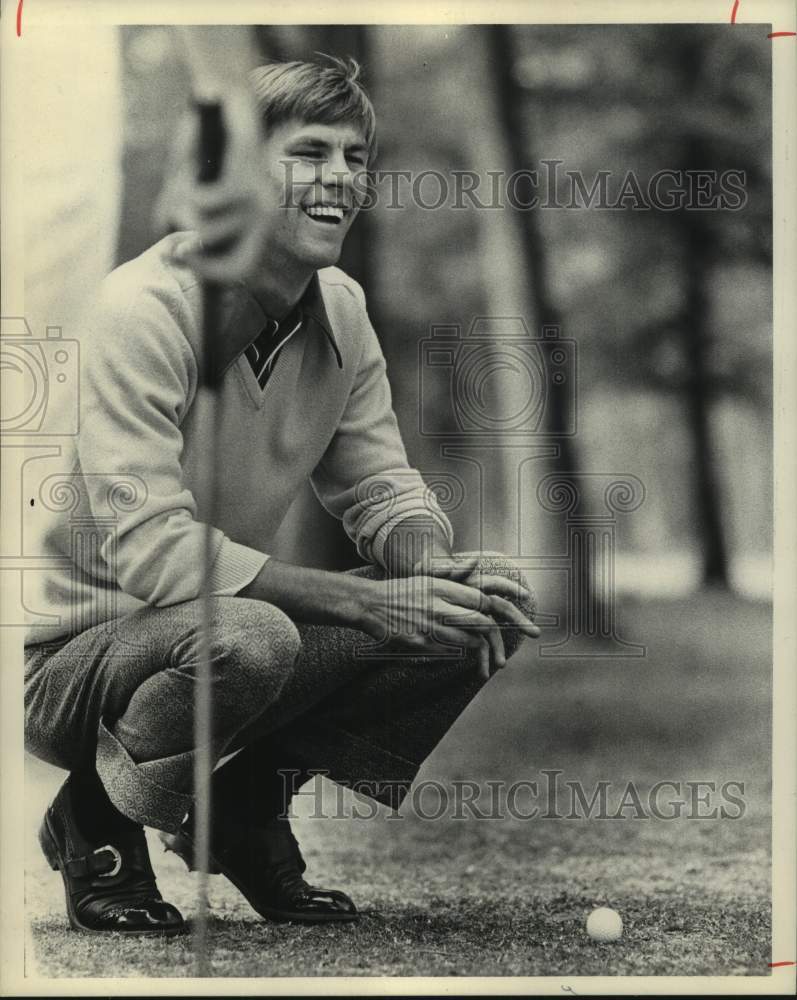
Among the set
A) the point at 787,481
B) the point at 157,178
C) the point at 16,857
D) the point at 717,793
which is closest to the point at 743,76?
the point at 787,481

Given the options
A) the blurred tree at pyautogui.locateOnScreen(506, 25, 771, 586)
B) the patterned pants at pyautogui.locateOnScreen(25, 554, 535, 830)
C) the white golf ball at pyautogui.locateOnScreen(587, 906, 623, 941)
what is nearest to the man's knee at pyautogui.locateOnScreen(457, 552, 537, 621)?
the patterned pants at pyautogui.locateOnScreen(25, 554, 535, 830)

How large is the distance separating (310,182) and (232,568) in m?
1.17

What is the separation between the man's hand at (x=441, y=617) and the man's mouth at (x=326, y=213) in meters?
1.09

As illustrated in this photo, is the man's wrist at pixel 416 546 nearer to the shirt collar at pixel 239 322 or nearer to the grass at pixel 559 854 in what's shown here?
the grass at pixel 559 854

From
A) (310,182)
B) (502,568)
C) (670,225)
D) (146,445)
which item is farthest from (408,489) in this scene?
(670,225)

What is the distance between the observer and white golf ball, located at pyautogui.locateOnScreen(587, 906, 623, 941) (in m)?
5.99

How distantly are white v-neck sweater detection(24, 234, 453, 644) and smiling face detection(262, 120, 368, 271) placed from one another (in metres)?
0.15

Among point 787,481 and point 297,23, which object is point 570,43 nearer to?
point 297,23

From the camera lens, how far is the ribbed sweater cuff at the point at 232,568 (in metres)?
5.85

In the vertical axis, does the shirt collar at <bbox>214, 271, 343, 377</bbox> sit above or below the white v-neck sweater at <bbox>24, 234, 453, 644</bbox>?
above

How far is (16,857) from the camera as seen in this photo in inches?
236

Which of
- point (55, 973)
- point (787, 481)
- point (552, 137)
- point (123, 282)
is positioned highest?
point (552, 137)

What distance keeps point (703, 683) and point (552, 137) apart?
1706 mm

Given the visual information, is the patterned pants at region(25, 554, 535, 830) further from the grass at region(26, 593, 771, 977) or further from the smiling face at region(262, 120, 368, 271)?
the smiling face at region(262, 120, 368, 271)
